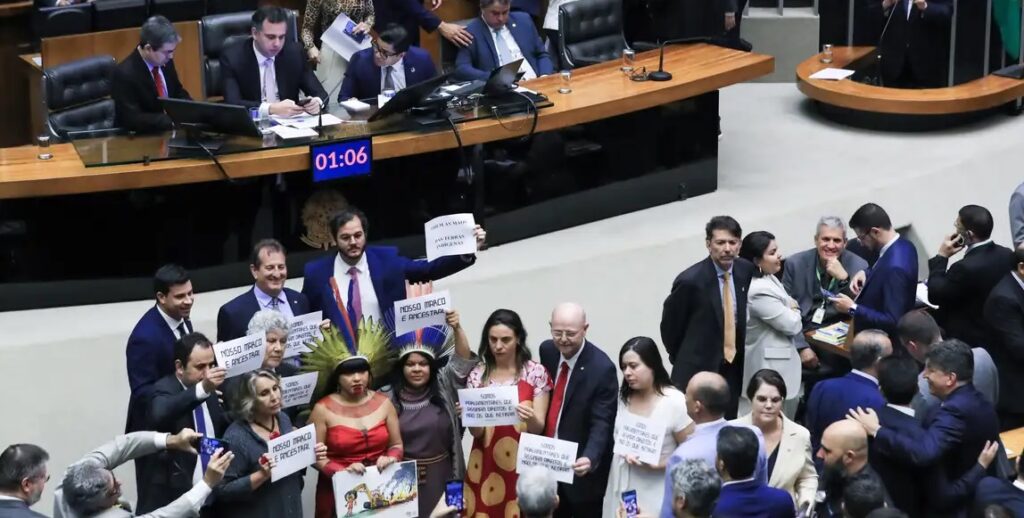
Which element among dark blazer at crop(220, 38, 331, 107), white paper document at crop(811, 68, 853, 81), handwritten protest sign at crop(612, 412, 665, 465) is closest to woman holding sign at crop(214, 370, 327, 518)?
handwritten protest sign at crop(612, 412, 665, 465)

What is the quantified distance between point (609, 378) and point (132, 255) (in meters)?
2.97

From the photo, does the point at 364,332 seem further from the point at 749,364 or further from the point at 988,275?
the point at 988,275

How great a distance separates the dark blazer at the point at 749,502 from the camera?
5.15 m

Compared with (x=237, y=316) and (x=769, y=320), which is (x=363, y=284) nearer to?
(x=237, y=316)

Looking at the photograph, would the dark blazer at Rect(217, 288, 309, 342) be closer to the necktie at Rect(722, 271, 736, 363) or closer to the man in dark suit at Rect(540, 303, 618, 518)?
the man in dark suit at Rect(540, 303, 618, 518)

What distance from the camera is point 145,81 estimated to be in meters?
8.12

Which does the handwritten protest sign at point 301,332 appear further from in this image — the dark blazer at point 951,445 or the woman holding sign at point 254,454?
the dark blazer at point 951,445

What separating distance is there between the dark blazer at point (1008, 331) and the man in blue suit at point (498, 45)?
11.3ft

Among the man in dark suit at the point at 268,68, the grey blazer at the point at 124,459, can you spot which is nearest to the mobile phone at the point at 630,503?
the grey blazer at the point at 124,459

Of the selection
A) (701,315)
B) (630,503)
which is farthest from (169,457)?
(701,315)

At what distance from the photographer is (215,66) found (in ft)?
31.4

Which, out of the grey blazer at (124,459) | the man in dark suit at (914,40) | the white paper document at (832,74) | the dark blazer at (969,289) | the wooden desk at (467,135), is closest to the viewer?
the grey blazer at (124,459)

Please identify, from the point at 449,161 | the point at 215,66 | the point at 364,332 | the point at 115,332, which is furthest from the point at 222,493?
the point at 215,66

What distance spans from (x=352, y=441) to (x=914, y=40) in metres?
6.45
